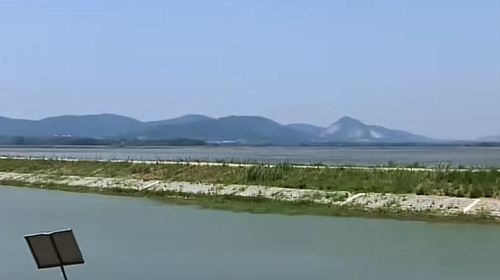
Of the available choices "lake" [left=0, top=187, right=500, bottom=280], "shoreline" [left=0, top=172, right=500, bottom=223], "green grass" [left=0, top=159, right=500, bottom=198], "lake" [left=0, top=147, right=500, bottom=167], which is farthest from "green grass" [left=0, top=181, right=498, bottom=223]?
"lake" [left=0, top=147, right=500, bottom=167]

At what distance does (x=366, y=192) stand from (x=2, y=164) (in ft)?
79.6

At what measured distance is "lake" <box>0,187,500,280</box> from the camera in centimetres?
1227

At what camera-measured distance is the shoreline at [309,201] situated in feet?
67.6

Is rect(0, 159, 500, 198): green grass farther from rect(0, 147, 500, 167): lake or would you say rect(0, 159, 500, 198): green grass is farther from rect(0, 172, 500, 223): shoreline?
rect(0, 147, 500, 167): lake

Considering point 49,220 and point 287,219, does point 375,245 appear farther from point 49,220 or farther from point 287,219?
point 49,220

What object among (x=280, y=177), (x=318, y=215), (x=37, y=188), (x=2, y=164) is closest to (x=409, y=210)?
(x=318, y=215)

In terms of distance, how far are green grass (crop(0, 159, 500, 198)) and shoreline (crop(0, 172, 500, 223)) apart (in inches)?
28.9

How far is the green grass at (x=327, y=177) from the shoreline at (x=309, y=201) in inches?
28.9

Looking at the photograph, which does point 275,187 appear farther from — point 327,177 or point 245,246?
point 245,246

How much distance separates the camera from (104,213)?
2172 cm

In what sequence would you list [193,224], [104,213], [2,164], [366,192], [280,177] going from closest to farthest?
[193,224], [104,213], [366,192], [280,177], [2,164]

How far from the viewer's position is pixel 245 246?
49.7ft

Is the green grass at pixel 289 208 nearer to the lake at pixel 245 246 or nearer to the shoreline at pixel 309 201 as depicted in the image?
the shoreline at pixel 309 201

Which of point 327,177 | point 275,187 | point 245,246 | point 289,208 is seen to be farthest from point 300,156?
point 245,246
